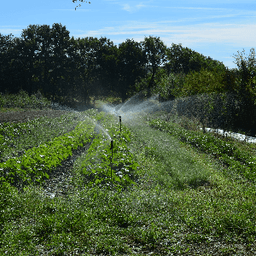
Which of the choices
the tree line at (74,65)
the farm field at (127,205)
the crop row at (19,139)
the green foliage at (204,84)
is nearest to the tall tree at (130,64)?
the tree line at (74,65)

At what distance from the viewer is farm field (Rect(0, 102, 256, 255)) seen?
14.0ft

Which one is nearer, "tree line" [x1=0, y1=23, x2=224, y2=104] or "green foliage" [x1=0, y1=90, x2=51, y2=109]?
"green foliage" [x1=0, y1=90, x2=51, y2=109]

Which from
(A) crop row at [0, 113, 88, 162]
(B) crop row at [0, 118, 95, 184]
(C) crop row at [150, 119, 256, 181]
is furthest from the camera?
(A) crop row at [0, 113, 88, 162]

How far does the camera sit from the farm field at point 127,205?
426 centimetres

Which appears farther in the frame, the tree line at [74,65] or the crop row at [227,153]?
the tree line at [74,65]

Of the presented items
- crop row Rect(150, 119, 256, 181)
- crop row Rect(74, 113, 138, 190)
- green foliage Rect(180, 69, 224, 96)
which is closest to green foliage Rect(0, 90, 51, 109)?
green foliage Rect(180, 69, 224, 96)

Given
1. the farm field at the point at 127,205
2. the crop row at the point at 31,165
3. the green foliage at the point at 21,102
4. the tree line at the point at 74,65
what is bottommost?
the farm field at the point at 127,205

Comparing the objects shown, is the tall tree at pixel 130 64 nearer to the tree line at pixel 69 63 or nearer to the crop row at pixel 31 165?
the tree line at pixel 69 63

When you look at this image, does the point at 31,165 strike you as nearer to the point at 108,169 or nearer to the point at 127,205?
the point at 108,169

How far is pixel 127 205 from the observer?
17.9ft

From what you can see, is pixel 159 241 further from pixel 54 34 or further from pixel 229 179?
pixel 54 34

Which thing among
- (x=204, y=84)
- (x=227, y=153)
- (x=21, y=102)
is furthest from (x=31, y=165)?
(x=21, y=102)

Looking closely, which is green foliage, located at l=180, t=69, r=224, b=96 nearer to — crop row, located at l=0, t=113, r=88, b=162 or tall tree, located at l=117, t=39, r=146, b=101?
crop row, located at l=0, t=113, r=88, b=162

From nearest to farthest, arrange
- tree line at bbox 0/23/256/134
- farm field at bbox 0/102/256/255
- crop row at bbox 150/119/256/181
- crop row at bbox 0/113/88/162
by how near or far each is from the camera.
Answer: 1. farm field at bbox 0/102/256/255
2. crop row at bbox 150/119/256/181
3. crop row at bbox 0/113/88/162
4. tree line at bbox 0/23/256/134
